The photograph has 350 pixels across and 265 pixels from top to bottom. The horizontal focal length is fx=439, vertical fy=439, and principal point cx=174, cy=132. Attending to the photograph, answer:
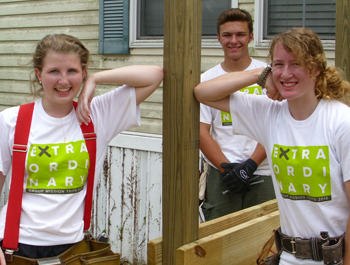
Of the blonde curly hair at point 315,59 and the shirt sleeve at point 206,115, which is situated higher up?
the blonde curly hair at point 315,59

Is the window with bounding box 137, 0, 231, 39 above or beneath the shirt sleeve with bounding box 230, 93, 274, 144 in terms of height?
above

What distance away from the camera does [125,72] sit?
6.85 ft

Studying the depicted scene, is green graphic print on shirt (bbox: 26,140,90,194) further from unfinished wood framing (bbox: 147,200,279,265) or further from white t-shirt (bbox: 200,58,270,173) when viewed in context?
white t-shirt (bbox: 200,58,270,173)

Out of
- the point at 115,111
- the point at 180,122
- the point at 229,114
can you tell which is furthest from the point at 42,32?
the point at 180,122

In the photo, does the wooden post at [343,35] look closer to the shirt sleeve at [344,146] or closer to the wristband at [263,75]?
the wristband at [263,75]

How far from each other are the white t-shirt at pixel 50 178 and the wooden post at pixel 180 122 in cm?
40

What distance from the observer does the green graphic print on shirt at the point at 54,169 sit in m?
1.93

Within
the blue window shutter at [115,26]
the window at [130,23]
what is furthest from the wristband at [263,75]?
the blue window shutter at [115,26]

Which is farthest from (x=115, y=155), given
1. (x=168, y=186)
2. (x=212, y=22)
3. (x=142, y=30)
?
(x=168, y=186)

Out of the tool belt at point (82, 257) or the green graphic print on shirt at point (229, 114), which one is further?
the green graphic print on shirt at point (229, 114)

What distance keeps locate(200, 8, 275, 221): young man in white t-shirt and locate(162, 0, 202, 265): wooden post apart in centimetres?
74

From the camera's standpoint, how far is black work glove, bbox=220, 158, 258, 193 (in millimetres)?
2797

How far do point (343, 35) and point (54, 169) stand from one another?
234 cm

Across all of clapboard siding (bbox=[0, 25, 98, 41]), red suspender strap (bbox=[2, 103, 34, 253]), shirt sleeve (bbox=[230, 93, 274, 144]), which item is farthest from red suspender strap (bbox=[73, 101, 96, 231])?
clapboard siding (bbox=[0, 25, 98, 41])
